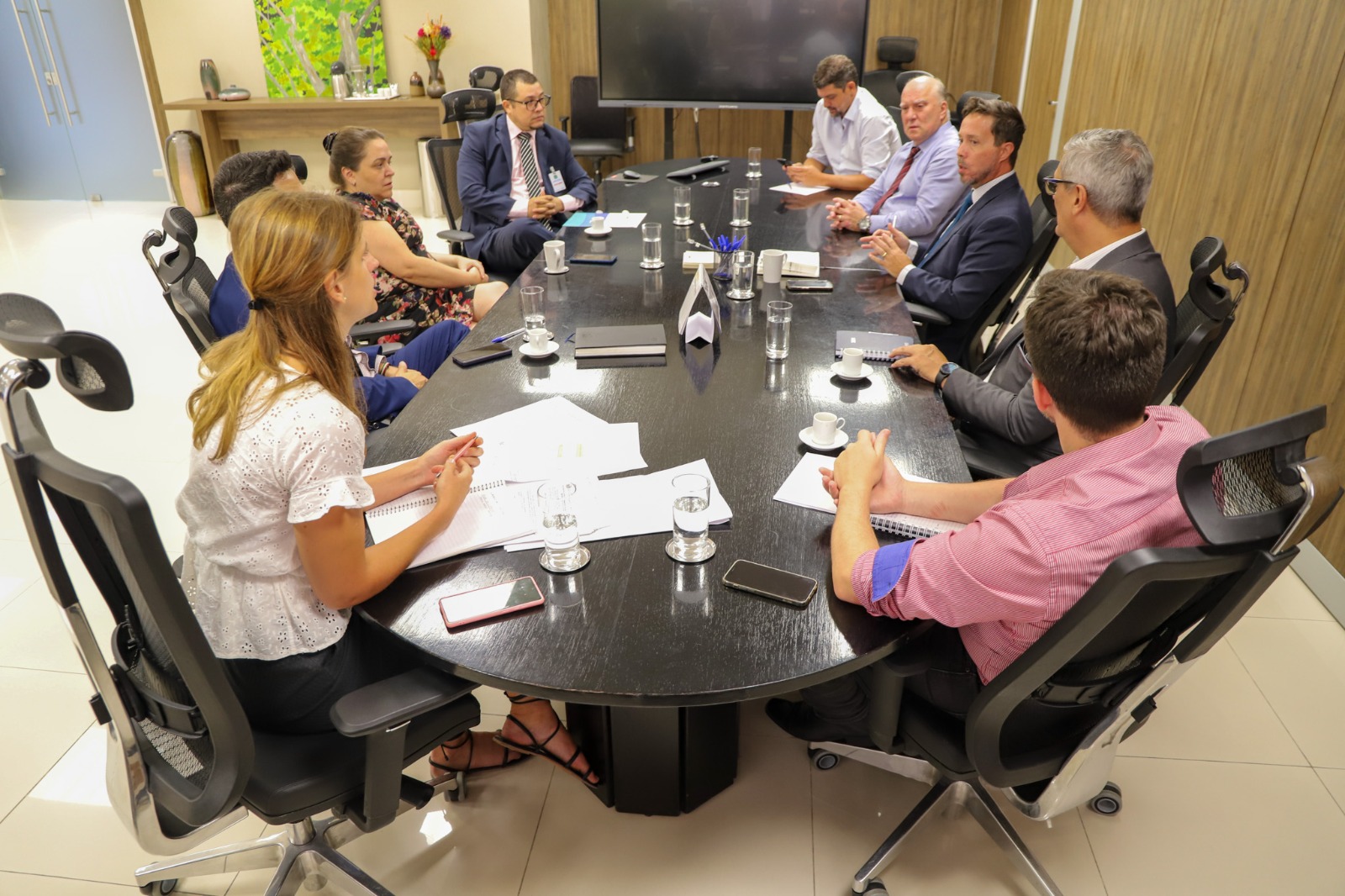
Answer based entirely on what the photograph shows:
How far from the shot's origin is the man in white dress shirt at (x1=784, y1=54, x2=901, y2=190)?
15.4 ft

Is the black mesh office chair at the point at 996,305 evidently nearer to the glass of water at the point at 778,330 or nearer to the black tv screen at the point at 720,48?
the glass of water at the point at 778,330

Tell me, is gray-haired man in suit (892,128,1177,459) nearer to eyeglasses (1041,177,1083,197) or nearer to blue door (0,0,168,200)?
eyeglasses (1041,177,1083,197)

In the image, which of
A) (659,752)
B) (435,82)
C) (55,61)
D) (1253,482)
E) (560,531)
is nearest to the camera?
(1253,482)

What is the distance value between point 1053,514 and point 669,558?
0.64 metres

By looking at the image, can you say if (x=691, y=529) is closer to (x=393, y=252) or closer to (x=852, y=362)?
(x=852, y=362)

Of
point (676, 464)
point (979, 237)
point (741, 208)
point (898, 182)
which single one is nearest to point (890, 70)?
point (898, 182)

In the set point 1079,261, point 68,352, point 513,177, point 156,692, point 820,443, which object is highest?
point 68,352

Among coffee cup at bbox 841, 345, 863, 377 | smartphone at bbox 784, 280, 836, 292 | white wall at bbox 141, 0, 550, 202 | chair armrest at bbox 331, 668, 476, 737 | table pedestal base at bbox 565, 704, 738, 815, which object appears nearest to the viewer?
chair armrest at bbox 331, 668, 476, 737

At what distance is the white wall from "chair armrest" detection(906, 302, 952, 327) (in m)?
5.23

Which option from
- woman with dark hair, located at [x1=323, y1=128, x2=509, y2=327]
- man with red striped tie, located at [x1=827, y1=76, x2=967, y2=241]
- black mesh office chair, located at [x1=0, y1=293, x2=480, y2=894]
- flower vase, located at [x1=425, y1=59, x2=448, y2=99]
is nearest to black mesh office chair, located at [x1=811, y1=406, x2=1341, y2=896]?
black mesh office chair, located at [x1=0, y1=293, x2=480, y2=894]

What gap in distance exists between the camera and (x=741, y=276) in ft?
9.69

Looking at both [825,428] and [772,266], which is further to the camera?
[772,266]

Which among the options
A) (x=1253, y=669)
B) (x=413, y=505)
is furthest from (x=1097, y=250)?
(x=413, y=505)

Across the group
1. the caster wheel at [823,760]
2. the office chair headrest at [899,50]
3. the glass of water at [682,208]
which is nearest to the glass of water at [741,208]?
the glass of water at [682,208]
